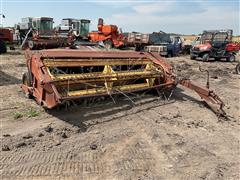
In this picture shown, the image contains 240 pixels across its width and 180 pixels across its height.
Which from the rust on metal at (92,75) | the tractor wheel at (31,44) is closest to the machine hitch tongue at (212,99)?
the rust on metal at (92,75)

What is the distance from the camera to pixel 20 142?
4.93 metres

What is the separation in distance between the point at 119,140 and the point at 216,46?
1625 cm

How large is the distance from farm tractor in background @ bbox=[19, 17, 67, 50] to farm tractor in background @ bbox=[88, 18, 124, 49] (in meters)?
3.74

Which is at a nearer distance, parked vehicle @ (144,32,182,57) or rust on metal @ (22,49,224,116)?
rust on metal @ (22,49,224,116)

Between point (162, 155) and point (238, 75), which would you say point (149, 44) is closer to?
point (238, 75)

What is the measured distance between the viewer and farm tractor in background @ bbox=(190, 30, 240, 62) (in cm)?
1995

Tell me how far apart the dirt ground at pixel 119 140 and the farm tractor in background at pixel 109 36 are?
713 inches

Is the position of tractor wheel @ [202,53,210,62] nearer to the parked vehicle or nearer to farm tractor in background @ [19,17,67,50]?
the parked vehicle

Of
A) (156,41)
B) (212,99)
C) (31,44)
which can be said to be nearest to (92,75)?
(212,99)

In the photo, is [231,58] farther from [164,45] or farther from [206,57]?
[164,45]

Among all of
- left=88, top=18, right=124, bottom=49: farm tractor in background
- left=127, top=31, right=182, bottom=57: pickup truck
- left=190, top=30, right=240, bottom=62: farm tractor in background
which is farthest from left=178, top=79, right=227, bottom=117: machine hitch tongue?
left=88, top=18, right=124, bottom=49: farm tractor in background

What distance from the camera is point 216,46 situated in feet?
65.7

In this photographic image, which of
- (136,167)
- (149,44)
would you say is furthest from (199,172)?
(149,44)

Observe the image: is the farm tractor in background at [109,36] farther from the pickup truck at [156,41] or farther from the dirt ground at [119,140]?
the dirt ground at [119,140]
